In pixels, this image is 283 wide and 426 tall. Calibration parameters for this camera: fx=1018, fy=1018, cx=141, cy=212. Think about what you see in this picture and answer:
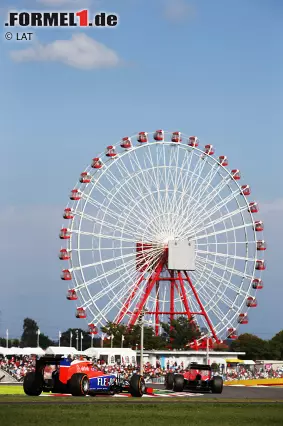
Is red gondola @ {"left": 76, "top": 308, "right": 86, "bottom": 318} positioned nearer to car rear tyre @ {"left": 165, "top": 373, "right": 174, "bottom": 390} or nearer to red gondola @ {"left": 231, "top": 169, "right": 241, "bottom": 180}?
red gondola @ {"left": 231, "top": 169, "right": 241, "bottom": 180}

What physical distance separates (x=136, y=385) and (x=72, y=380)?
2969 mm

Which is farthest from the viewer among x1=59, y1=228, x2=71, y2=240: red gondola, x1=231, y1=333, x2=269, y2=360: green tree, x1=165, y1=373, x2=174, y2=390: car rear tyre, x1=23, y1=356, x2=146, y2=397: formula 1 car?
x1=231, y1=333, x2=269, y2=360: green tree

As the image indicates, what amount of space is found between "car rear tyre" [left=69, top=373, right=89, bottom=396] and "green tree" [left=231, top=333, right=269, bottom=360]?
363 feet

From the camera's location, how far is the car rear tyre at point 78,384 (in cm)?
3741

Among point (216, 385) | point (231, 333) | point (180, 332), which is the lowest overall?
point (216, 385)

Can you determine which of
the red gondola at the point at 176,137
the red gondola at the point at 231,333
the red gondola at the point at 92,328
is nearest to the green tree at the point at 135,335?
the red gondola at the point at 231,333

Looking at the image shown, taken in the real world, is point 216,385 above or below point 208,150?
below

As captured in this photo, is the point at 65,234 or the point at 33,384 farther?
the point at 65,234

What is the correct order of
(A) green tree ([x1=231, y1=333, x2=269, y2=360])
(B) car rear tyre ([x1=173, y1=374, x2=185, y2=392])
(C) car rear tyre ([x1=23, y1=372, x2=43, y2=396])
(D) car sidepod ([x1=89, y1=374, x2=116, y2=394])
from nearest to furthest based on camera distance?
(C) car rear tyre ([x1=23, y1=372, x2=43, y2=396]) < (D) car sidepod ([x1=89, y1=374, x2=116, y2=394]) < (B) car rear tyre ([x1=173, y1=374, x2=185, y2=392]) < (A) green tree ([x1=231, y1=333, x2=269, y2=360])

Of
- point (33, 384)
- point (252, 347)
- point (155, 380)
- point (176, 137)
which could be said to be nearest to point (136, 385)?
point (33, 384)

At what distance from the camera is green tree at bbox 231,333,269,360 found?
533 ft

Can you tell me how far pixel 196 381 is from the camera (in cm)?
4934

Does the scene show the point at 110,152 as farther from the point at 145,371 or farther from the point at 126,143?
the point at 145,371

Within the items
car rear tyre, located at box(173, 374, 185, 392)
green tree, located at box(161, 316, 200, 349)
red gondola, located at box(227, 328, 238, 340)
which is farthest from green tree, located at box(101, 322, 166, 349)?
car rear tyre, located at box(173, 374, 185, 392)
